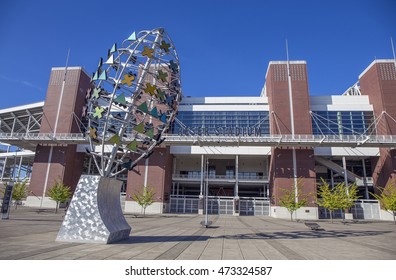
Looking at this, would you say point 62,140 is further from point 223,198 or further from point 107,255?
point 107,255

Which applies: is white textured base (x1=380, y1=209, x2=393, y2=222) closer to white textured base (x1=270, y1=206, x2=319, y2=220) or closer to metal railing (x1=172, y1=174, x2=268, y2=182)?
white textured base (x1=270, y1=206, x2=319, y2=220)

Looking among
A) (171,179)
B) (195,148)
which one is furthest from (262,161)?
(171,179)

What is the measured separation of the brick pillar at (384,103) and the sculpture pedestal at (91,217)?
49845mm

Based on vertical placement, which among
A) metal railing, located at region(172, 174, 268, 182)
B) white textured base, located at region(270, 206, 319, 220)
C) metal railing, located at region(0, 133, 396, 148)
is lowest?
white textured base, located at region(270, 206, 319, 220)

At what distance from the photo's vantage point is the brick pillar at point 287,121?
47.7 metres

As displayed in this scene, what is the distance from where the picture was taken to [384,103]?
49.7 metres

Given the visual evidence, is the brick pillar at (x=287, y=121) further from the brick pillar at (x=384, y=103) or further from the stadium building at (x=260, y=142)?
the brick pillar at (x=384, y=103)

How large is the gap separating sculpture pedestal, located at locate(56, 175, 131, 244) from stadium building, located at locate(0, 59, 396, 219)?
33.9 m

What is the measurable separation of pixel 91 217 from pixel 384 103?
55.6 metres

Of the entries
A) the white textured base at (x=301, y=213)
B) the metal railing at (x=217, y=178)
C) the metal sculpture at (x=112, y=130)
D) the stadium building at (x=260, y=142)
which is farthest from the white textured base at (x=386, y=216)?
the metal sculpture at (x=112, y=130)

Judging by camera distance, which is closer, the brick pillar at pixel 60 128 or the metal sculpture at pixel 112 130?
the metal sculpture at pixel 112 130

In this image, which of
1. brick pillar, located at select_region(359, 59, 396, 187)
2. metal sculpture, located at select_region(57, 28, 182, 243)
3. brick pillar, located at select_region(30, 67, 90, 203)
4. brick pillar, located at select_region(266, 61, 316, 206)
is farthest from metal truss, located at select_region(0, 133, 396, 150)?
metal sculpture, located at select_region(57, 28, 182, 243)

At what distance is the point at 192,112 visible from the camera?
5953 cm

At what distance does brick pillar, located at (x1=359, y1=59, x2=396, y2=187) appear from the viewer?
47.3 meters
